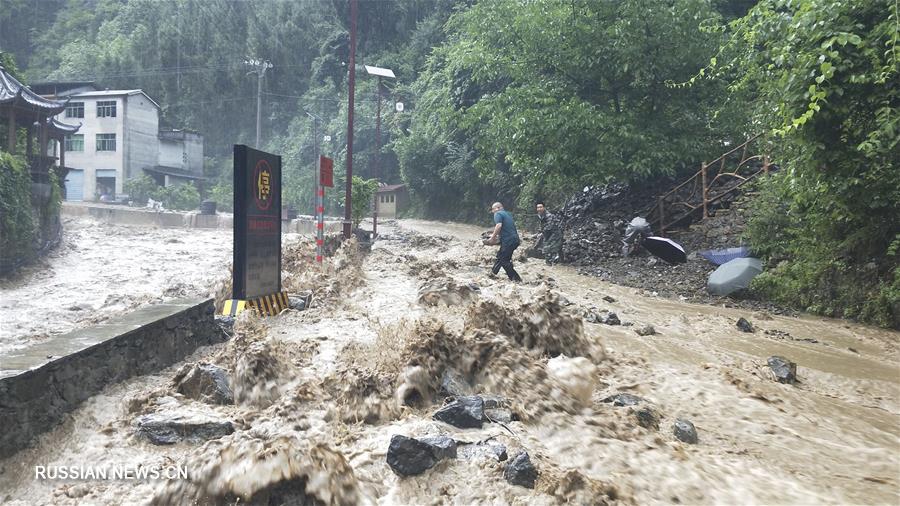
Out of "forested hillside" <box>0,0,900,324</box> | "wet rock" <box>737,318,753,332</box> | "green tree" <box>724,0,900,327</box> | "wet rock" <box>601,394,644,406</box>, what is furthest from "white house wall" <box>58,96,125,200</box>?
"wet rock" <box>601,394,644,406</box>

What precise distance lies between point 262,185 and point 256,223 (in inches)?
21.2

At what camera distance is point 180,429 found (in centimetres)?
412

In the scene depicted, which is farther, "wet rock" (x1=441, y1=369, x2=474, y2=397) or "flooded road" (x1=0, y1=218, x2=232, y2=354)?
"flooded road" (x1=0, y1=218, x2=232, y2=354)

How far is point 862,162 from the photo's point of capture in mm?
8594

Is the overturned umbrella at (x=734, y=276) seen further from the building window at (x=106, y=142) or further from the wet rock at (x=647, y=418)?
the building window at (x=106, y=142)

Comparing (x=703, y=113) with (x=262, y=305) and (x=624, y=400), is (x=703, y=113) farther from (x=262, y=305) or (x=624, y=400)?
(x=624, y=400)

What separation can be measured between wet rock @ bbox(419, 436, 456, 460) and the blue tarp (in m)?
10.6

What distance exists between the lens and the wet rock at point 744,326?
8789 mm

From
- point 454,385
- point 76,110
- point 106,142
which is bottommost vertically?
point 454,385

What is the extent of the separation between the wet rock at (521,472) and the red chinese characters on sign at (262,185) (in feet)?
19.6

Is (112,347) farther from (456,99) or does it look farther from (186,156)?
(186,156)

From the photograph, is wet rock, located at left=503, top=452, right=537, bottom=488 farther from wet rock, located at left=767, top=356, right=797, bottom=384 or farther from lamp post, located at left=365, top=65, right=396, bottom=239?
lamp post, located at left=365, top=65, right=396, bottom=239

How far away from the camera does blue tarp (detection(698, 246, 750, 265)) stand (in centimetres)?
1270

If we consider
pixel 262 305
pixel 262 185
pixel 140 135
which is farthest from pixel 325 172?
pixel 140 135
